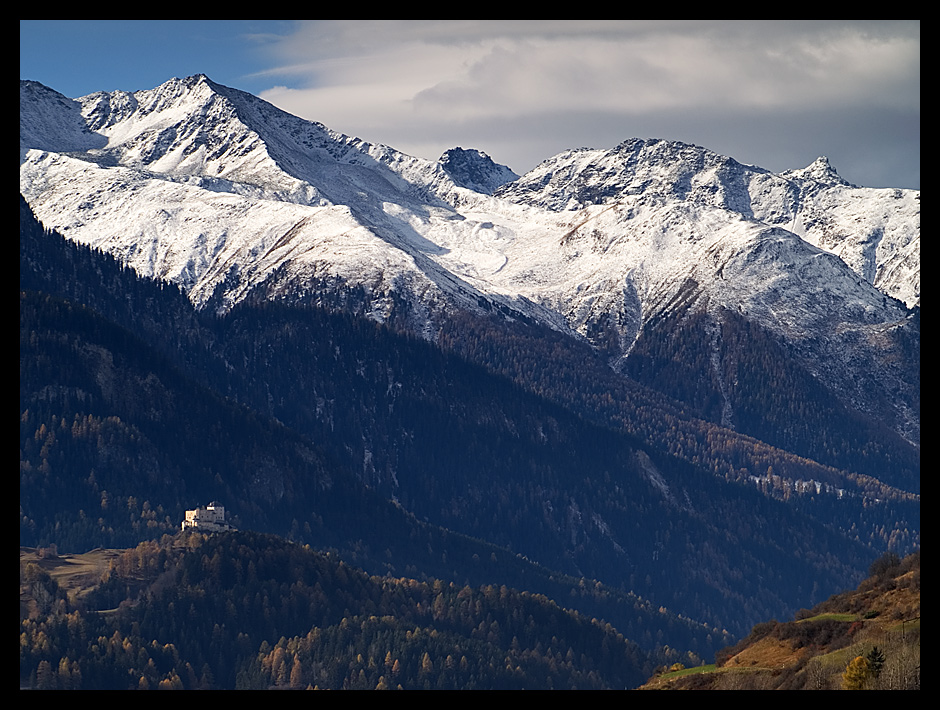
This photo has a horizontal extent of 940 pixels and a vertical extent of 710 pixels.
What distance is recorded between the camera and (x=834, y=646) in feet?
433
